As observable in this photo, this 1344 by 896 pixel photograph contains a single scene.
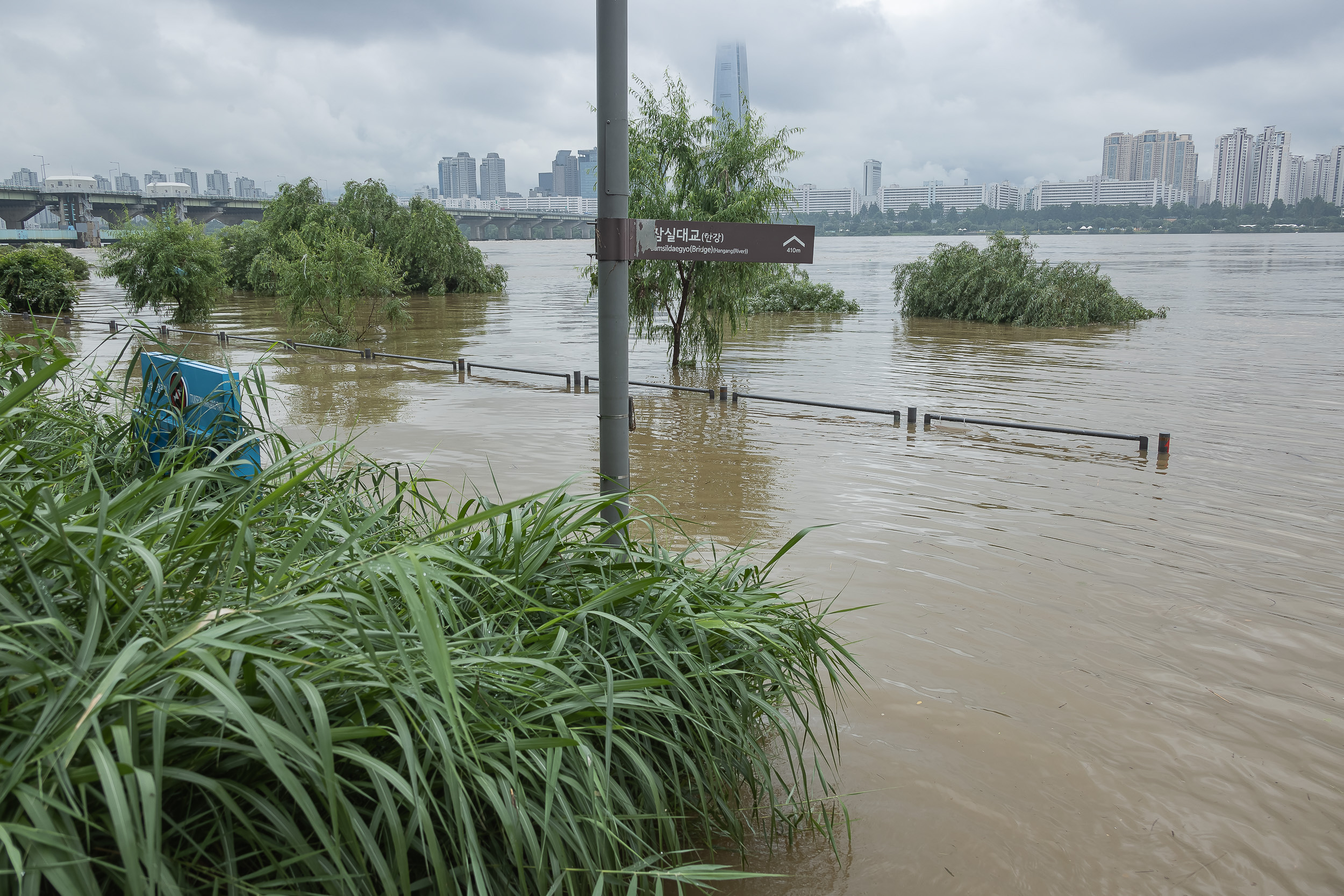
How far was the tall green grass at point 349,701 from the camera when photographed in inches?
80.0

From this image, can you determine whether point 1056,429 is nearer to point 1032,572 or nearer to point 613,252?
point 1032,572

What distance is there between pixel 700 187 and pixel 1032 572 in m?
14.8

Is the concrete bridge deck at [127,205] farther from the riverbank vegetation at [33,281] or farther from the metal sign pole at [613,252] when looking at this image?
the metal sign pole at [613,252]

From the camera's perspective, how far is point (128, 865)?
179 centimetres

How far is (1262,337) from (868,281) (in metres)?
41.9

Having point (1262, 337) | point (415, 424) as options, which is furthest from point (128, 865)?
point (1262, 337)

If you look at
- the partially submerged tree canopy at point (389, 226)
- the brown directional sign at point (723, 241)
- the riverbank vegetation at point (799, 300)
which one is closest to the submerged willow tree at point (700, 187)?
the brown directional sign at point (723, 241)

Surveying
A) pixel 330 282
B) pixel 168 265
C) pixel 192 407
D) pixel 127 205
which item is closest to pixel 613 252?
pixel 192 407

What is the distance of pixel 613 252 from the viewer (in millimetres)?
4477

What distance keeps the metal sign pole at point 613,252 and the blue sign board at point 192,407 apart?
5.50ft

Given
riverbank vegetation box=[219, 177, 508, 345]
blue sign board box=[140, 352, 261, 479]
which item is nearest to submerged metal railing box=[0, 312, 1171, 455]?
blue sign board box=[140, 352, 261, 479]

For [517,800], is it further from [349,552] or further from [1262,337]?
[1262,337]

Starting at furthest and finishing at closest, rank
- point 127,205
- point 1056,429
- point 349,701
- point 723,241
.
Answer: point 127,205 < point 1056,429 < point 723,241 < point 349,701

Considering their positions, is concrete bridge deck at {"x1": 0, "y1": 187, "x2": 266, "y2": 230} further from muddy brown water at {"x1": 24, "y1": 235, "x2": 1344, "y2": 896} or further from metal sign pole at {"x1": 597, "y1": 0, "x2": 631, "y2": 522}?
metal sign pole at {"x1": 597, "y1": 0, "x2": 631, "y2": 522}
